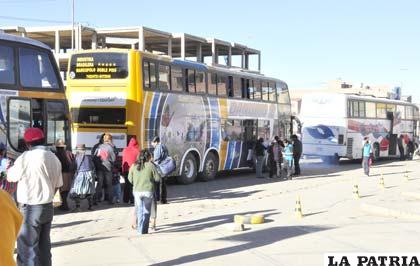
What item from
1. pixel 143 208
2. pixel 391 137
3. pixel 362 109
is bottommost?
pixel 143 208

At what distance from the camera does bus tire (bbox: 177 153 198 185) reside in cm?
1961

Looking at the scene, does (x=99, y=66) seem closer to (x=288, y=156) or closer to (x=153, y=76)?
(x=153, y=76)

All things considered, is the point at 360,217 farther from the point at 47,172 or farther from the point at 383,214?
the point at 47,172

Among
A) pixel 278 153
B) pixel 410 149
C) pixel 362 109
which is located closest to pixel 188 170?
pixel 278 153

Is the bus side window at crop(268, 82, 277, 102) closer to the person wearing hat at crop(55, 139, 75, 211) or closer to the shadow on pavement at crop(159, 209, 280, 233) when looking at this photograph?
the shadow on pavement at crop(159, 209, 280, 233)

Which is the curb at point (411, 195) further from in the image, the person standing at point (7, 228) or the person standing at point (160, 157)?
the person standing at point (7, 228)

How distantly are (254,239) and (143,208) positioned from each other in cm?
186

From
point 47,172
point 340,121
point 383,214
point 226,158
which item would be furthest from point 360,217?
point 340,121

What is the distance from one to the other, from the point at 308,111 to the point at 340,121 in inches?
84.8

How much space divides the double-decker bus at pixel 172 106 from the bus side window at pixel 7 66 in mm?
5403

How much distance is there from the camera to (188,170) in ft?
65.5

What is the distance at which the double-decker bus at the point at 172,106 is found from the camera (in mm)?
17078

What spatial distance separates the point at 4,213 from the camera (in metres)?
2.52

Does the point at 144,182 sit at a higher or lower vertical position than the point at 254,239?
higher
